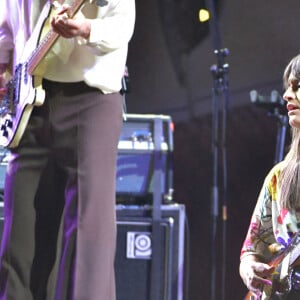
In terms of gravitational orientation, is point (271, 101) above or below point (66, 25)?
below

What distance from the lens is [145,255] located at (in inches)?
87.7

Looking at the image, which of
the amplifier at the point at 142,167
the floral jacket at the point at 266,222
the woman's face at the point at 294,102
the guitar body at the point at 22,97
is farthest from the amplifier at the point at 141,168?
the woman's face at the point at 294,102

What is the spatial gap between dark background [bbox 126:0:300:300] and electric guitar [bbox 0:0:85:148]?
1.80 metres

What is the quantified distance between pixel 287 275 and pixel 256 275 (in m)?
0.10

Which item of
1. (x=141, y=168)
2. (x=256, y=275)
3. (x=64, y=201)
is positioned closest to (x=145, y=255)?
(x=141, y=168)

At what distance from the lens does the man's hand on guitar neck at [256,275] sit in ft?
5.16

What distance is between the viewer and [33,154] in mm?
1736

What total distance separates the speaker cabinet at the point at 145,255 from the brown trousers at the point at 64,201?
507 millimetres

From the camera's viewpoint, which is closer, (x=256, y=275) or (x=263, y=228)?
(x=256, y=275)

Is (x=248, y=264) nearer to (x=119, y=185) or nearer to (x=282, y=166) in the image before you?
(x=282, y=166)

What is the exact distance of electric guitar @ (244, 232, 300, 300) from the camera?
59.2 inches

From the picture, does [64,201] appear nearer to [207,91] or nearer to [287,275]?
[287,275]

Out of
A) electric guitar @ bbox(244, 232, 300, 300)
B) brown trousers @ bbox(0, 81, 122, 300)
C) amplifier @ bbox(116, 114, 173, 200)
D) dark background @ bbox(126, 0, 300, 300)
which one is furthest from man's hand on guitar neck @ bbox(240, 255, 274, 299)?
dark background @ bbox(126, 0, 300, 300)

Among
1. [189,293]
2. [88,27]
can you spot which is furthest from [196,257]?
[88,27]
